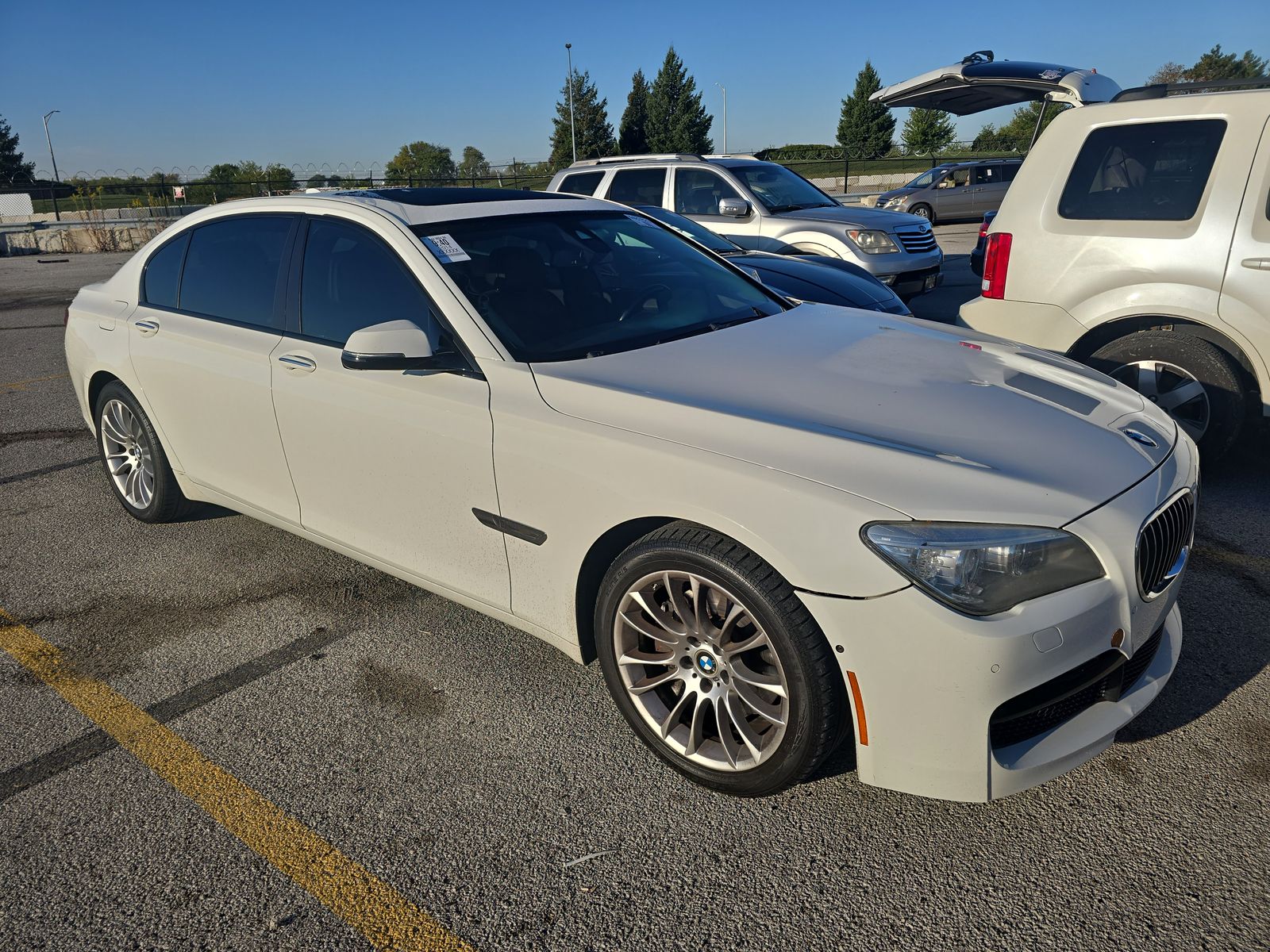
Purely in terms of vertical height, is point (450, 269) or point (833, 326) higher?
point (450, 269)

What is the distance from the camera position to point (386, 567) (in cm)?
344

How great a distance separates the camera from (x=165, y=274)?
14.4ft

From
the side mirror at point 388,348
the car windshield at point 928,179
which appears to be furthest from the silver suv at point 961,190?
the side mirror at point 388,348

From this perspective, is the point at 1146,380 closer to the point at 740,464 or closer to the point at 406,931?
the point at 740,464

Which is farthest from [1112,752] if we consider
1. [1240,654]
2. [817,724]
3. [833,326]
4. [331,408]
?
[331,408]

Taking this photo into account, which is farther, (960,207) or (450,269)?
(960,207)

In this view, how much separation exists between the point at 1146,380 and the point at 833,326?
2223mm

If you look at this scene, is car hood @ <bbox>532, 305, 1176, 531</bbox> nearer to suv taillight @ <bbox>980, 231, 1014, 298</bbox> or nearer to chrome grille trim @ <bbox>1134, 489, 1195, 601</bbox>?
chrome grille trim @ <bbox>1134, 489, 1195, 601</bbox>

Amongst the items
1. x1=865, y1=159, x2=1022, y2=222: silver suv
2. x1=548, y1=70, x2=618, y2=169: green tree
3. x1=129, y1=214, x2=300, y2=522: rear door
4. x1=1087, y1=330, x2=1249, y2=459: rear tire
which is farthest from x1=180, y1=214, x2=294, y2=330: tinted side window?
x1=548, y1=70, x2=618, y2=169: green tree

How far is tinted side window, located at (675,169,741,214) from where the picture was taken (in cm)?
1034

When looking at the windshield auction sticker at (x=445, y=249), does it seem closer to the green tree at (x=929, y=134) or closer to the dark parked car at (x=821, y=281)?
the dark parked car at (x=821, y=281)

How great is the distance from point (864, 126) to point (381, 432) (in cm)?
5638

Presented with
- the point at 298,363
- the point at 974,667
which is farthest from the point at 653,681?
the point at 298,363

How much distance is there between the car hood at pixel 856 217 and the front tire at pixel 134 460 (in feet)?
23.4
